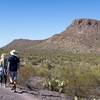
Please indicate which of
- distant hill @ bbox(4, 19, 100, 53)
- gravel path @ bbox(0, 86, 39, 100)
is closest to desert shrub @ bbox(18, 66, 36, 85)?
gravel path @ bbox(0, 86, 39, 100)

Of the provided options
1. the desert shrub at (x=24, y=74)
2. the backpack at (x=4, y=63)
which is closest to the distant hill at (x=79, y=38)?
the desert shrub at (x=24, y=74)

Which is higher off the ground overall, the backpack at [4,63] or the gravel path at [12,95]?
the backpack at [4,63]

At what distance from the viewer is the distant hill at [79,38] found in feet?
452

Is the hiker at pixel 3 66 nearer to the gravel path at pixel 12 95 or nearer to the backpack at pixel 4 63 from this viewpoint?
the backpack at pixel 4 63

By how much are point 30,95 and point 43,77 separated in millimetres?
6989

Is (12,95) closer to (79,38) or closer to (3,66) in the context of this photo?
(3,66)

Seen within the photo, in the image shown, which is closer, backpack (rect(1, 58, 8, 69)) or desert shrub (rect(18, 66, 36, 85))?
backpack (rect(1, 58, 8, 69))

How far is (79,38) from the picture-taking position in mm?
145000

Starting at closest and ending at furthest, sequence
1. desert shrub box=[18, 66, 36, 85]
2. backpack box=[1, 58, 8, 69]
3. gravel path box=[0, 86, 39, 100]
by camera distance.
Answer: gravel path box=[0, 86, 39, 100]
backpack box=[1, 58, 8, 69]
desert shrub box=[18, 66, 36, 85]

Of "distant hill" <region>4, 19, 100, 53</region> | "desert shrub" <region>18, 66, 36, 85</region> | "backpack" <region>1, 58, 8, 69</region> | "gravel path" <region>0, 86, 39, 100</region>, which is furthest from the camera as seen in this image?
"distant hill" <region>4, 19, 100, 53</region>

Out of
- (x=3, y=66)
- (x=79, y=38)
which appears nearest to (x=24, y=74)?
(x=3, y=66)

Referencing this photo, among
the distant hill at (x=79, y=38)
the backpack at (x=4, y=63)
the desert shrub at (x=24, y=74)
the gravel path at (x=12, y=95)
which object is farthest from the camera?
the distant hill at (x=79, y=38)

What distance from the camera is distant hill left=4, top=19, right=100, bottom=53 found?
137625 millimetres

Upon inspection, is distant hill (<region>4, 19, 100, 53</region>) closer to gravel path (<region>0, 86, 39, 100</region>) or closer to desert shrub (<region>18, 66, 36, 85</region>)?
desert shrub (<region>18, 66, 36, 85</region>)
